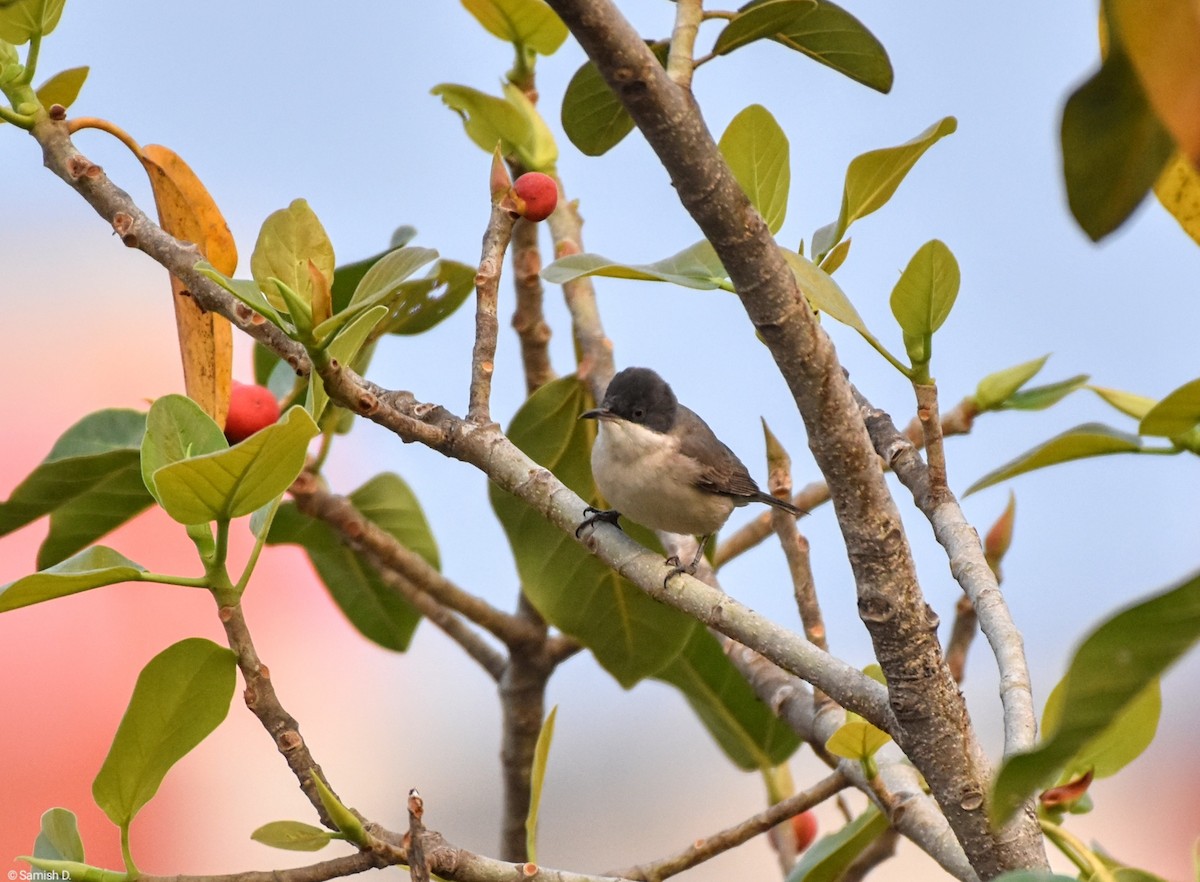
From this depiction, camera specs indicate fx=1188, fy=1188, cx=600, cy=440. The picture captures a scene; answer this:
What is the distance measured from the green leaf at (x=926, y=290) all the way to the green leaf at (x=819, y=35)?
35 centimetres

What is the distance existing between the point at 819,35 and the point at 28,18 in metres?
0.85

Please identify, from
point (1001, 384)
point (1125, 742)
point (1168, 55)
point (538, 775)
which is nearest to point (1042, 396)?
point (1001, 384)

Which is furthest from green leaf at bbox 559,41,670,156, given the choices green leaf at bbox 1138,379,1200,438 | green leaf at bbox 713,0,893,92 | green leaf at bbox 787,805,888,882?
green leaf at bbox 787,805,888,882

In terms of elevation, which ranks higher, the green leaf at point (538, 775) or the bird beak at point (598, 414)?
the bird beak at point (598, 414)

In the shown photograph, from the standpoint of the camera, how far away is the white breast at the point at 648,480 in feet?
6.23

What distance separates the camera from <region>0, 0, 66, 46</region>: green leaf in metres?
1.20

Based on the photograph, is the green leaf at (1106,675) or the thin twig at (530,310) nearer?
the green leaf at (1106,675)

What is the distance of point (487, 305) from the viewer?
1.26m

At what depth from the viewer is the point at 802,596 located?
1.57m

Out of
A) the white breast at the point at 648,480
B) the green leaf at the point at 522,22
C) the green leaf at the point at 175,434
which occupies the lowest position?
the green leaf at the point at 175,434

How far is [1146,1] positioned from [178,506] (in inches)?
31.7

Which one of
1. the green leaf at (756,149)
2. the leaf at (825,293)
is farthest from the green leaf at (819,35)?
the leaf at (825,293)

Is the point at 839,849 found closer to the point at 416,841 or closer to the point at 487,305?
the point at 416,841

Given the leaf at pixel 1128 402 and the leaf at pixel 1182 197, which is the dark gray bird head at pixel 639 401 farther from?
the leaf at pixel 1182 197
